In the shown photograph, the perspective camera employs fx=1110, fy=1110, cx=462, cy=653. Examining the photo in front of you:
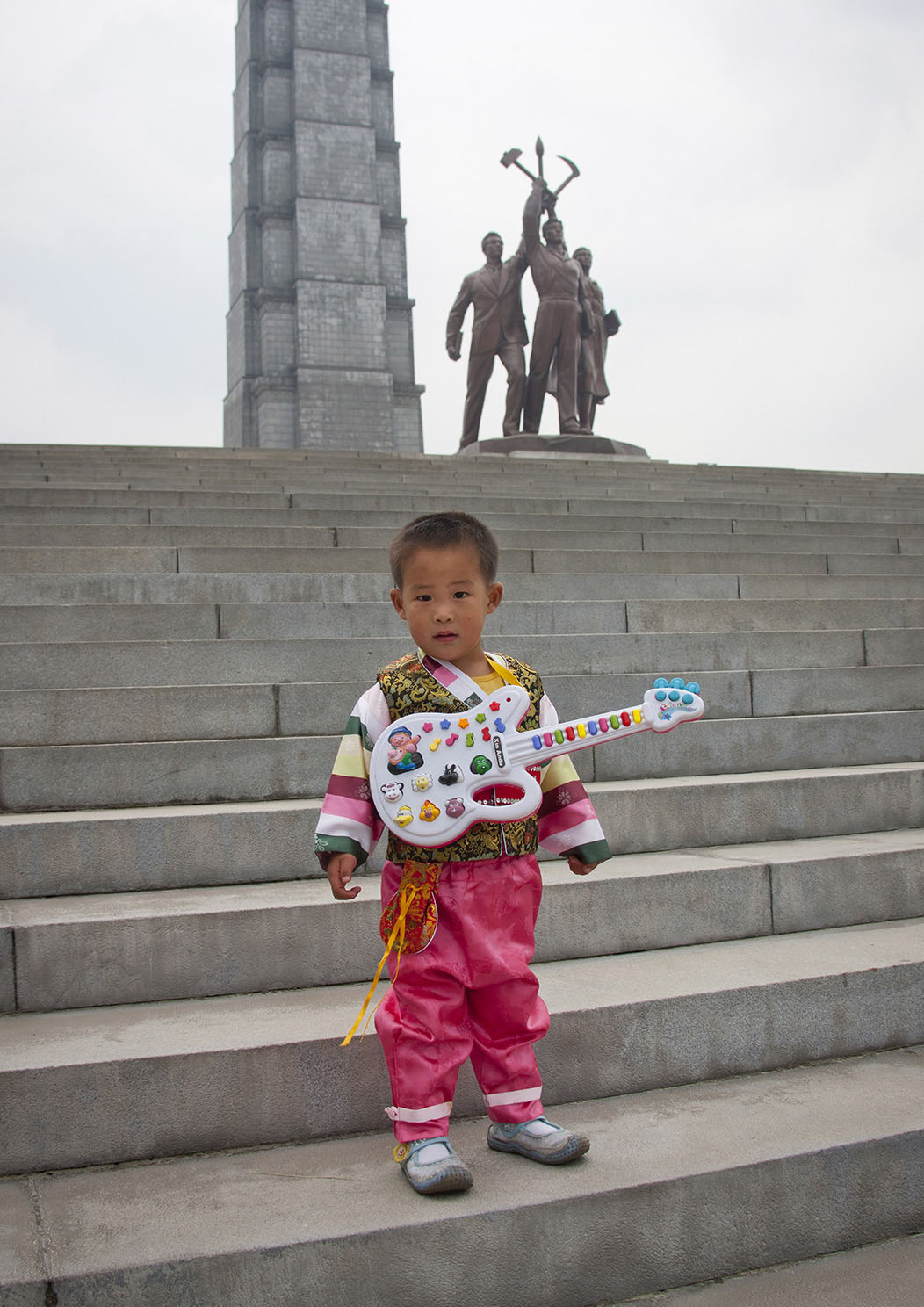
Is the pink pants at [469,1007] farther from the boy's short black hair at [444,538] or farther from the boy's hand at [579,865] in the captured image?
the boy's short black hair at [444,538]

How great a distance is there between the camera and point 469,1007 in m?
2.05

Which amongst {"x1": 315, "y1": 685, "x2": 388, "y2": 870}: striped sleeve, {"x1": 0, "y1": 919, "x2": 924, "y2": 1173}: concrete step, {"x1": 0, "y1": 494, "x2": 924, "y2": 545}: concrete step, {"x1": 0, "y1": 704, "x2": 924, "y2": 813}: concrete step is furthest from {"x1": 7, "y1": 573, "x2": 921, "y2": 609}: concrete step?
{"x1": 315, "y1": 685, "x2": 388, "y2": 870}: striped sleeve

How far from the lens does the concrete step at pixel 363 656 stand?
3830mm

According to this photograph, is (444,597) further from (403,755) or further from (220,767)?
(220,767)

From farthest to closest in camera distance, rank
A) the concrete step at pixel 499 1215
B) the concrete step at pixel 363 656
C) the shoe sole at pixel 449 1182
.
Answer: the concrete step at pixel 363 656 < the shoe sole at pixel 449 1182 < the concrete step at pixel 499 1215

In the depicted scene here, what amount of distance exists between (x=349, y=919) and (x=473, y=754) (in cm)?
86

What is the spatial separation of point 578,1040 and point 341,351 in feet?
104

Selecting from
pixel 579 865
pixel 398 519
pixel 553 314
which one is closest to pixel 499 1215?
pixel 579 865

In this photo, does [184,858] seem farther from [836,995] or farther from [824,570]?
[824,570]

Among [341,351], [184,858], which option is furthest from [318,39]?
[184,858]

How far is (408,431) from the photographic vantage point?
1337 inches

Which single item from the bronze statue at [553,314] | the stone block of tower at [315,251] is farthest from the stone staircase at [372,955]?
the stone block of tower at [315,251]

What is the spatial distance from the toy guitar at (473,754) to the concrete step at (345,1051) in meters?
0.61

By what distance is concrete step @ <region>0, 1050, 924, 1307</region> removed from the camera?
5.81ft
